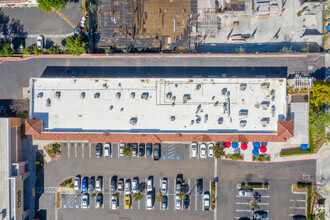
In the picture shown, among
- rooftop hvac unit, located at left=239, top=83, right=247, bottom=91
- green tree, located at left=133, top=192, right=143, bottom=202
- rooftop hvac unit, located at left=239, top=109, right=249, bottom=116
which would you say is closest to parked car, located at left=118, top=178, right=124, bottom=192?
green tree, located at left=133, top=192, right=143, bottom=202

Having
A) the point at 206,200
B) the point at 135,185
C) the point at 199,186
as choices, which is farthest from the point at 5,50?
the point at 206,200

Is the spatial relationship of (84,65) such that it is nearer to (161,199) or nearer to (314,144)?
(161,199)

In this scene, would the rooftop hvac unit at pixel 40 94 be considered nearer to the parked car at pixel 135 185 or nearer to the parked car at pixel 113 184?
the parked car at pixel 113 184

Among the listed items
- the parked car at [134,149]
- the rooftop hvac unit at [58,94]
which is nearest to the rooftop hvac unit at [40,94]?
the rooftop hvac unit at [58,94]

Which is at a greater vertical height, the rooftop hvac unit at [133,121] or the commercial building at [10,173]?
the rooftop hvac unit at [133,121]

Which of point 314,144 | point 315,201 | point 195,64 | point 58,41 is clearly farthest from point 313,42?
point 58,41

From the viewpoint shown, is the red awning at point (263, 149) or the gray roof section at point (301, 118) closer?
the gray roof section at point (301, 118)
